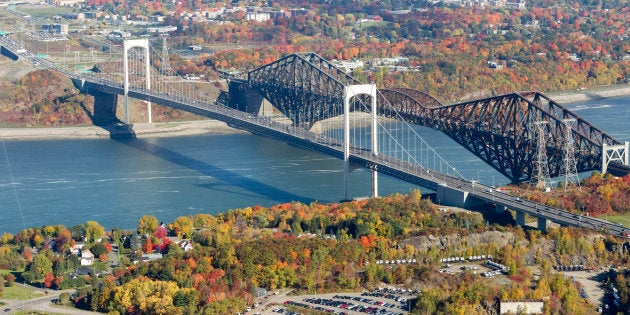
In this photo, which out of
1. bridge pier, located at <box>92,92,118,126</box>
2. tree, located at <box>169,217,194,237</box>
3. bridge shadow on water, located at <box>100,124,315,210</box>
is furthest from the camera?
bridge pier, located at <box>92,92,118,126</box>

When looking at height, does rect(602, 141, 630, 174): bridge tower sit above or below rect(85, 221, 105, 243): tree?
above

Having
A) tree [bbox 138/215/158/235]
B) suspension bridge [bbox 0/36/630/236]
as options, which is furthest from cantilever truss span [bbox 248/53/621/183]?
tree [bbox 138/215/158/235]

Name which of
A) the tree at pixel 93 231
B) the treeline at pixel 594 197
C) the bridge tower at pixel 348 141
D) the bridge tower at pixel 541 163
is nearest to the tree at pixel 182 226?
the tree at pixel 93 231

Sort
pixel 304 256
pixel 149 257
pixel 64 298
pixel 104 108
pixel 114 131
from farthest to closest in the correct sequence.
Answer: pixel 104 108 → pixel 114 131 → pixel 149 257 → pixel 304 256 → pixel 64 298

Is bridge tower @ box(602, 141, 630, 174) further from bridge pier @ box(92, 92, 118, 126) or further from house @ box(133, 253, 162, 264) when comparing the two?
bridge pier @ box(92, 92, 118, 126)

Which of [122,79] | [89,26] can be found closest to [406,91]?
[122,79]

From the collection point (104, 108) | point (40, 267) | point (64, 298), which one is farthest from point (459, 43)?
point (64, 298)

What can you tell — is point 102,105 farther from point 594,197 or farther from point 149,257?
point 594,197
